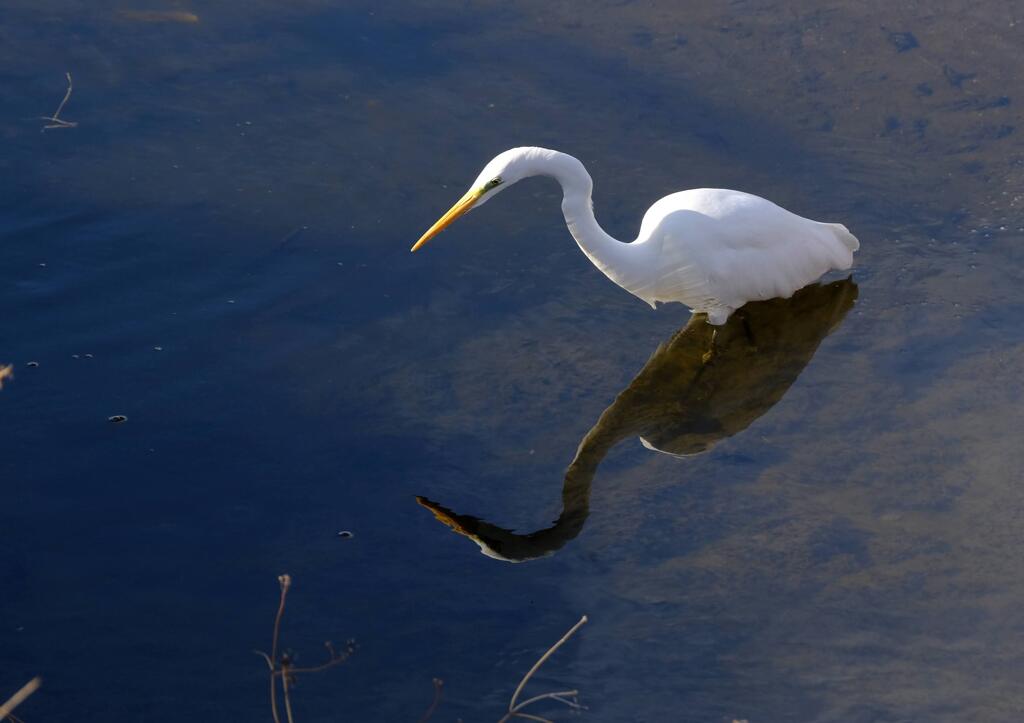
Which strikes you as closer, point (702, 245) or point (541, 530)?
point (541, 530)

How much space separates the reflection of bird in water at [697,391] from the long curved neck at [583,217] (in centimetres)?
39

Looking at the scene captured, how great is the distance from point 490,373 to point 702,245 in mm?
918

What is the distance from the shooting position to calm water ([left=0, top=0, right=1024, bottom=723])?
10.7 feet

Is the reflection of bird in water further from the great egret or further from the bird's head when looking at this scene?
the bird's head

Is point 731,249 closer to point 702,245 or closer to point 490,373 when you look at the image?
point 702,245

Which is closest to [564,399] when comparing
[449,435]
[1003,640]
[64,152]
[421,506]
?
[449,435]

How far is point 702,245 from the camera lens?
4.44 m

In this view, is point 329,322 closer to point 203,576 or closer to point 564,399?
point 564,399

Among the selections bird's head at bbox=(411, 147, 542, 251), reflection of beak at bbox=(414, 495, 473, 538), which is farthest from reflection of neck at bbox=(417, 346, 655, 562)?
bird's head at bbox=(411, 147, 542, 251)

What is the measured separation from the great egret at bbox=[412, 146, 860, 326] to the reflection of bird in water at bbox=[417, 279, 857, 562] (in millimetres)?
138

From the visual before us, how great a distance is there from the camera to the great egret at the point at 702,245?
426 centimetres

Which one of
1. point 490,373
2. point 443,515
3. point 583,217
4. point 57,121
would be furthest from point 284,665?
point 57,121

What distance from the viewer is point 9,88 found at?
5.62 metres

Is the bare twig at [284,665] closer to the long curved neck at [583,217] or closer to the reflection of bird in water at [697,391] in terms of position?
the reflection of bird in water at [697,391]
